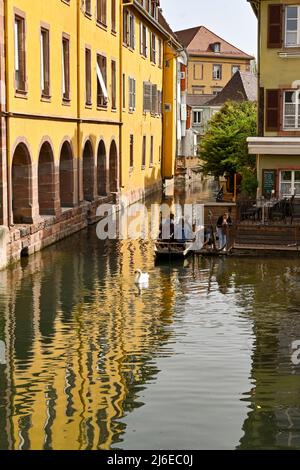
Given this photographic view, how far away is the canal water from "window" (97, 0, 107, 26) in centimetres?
1756

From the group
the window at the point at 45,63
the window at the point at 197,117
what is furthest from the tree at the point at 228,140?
the window at the point at 197,117

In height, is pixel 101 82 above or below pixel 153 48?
below

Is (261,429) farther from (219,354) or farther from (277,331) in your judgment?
(277,331)

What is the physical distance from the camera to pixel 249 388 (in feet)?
48.1

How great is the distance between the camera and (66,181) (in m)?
36.6

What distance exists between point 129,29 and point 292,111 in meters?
17.1

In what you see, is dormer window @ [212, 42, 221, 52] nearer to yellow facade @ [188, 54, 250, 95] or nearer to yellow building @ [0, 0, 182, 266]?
yellow facade @ [188, 54, 250, 95]

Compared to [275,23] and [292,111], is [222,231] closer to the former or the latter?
[292,111]

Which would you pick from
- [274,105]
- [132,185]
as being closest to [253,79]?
[132,185]

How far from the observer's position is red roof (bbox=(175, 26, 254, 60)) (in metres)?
116

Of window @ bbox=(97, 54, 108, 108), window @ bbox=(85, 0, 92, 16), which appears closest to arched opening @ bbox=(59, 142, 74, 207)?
window @ bbox=(97, 54, 108, 108)

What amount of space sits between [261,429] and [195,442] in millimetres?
1273

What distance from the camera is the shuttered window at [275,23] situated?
34469 mm

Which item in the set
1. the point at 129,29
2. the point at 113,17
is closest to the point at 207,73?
the point at 129,29
